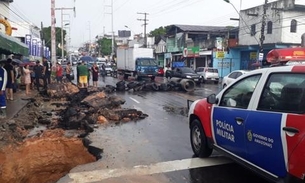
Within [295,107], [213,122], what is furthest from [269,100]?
[213,122]

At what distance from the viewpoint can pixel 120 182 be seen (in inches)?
192

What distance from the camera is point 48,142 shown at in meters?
7.62

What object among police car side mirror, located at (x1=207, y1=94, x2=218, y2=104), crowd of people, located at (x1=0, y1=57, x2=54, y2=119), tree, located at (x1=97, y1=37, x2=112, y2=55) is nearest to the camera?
police car side mirror, located at (x1=207, y1=94, x2=218, y2=104)

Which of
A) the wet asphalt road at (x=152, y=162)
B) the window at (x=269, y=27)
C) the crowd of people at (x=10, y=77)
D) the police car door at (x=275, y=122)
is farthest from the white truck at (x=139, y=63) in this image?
the police car door at (x=275, y=122)

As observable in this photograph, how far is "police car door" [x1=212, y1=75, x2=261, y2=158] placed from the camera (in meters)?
4.52

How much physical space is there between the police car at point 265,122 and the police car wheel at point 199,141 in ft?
1.10

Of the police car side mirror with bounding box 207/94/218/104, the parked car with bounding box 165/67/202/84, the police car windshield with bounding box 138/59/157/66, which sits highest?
the police car windshield with bounding box 138/59/157/66

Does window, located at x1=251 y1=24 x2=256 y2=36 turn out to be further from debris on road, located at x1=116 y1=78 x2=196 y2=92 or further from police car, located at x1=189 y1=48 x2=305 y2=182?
police car, located at x1=189 y1=48 x2=305 y2=182

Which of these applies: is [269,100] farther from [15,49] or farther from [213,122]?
[15,49]

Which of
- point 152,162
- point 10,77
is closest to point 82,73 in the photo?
point 10,77

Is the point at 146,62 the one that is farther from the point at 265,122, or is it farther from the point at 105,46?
the point at 105,46

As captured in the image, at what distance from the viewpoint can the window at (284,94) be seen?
144 inches

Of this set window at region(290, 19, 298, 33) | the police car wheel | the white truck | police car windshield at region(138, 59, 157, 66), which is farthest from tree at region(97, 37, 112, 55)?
the police car wheel

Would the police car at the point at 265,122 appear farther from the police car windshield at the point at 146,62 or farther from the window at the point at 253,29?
the window at the point at 253,29
